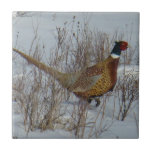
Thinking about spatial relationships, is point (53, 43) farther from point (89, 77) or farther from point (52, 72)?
point (89, 77)

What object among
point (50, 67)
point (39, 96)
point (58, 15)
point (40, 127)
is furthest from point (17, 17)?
point (40, 127)

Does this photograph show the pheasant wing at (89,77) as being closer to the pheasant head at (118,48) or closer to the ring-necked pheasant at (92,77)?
the ring-necked pheasant at (92,77)

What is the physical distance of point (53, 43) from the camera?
2617 mm

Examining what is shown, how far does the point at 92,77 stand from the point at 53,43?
0.44 m

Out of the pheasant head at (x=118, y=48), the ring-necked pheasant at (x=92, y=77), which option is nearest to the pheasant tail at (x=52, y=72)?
the ring-necked pheasant at (x=92, y=77)

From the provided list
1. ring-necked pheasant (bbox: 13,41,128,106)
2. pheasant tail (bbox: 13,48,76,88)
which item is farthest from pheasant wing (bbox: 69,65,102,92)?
pheasant tail (bbox: 13,48,76,88)

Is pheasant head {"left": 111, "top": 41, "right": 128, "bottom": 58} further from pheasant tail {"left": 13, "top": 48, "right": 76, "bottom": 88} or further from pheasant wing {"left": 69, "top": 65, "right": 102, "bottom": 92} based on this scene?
pheasant tail {"left": 13, "top": 48, "right": 76, "bottom": 88}

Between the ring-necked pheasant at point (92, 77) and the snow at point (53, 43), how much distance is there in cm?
7

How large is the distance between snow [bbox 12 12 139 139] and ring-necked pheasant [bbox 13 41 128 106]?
0.07 m

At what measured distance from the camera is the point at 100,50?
2.61 m

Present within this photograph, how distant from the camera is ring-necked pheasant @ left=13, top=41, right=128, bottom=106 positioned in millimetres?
2602

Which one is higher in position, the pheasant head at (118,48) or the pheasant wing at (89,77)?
the pheasant head at (118,48)

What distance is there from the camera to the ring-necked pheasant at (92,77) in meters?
2.60

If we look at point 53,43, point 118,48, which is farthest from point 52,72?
point 118,48
